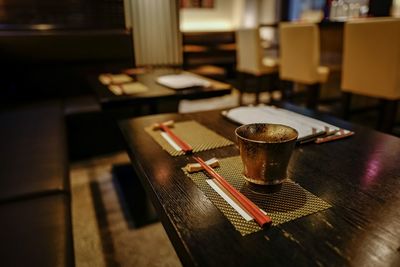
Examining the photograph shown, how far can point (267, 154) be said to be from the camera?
0.66m

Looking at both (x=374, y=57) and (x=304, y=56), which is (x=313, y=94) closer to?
(x=304, y=56)

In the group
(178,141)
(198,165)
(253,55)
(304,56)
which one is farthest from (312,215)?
(253,55)

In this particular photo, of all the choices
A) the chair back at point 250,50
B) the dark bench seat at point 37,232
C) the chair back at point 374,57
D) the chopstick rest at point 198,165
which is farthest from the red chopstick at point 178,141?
the chair back at point 250,50

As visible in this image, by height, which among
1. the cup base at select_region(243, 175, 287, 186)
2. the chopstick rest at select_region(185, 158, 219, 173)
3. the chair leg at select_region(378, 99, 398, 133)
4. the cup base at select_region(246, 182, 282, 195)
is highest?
the cup base at select_region(243, 175, 287, 186)

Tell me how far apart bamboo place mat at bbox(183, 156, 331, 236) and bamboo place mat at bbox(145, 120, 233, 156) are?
204 millimetres

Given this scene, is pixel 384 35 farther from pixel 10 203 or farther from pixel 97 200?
pixel 10 203

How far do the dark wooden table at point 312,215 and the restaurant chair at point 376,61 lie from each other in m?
1.70

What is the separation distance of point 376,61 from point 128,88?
6.41 feet

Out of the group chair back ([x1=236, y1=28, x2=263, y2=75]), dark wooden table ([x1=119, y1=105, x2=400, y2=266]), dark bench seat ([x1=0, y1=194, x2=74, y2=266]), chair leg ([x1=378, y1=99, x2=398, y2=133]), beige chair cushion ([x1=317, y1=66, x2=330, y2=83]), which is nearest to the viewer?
dark wooden table ([x1=119, y1=105, x2=400, y2=266])

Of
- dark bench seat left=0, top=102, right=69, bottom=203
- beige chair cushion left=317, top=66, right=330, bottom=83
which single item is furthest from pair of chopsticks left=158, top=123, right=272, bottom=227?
beige chair cushion left=317, top=66, right=330, bottom=83

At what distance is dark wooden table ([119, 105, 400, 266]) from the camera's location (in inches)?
20.5

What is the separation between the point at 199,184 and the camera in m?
0.75

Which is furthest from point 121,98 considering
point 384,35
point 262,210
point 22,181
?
point 384,35

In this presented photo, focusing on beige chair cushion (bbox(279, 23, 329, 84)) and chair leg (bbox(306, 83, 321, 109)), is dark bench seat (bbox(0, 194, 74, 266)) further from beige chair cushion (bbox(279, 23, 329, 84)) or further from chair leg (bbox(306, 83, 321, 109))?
chair leg (bbox(306, 83, 321, 109))
